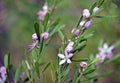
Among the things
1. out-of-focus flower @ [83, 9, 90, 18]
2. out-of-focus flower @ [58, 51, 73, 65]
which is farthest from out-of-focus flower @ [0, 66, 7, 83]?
out-of-focus flower @ [83, 9, 90, 18]

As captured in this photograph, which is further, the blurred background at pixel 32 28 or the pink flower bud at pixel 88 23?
the blurred background at pixel 32 28

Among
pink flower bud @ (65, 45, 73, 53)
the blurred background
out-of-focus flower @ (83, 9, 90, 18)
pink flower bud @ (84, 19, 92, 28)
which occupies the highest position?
the blurred background

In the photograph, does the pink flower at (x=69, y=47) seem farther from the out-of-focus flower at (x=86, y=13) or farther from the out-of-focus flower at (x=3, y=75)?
the out-of-focus flower at (x=3, y=75)

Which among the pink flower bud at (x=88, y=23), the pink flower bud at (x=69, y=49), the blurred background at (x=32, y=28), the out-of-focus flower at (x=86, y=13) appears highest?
the blurred background at (x=32, y=28)

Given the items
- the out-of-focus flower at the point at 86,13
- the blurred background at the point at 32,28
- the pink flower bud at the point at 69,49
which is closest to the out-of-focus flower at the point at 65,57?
the pink flower bud at the point at 69,49

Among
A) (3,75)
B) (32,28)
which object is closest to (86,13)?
(3,75)

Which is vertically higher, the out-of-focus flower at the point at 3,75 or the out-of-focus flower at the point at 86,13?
the out-of-focus flower at the point at 86,13

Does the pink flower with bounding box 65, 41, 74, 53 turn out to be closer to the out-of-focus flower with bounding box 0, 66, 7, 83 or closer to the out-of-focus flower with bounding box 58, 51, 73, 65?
the out-of-focus flower with bounding box 58, 51, 73, 65

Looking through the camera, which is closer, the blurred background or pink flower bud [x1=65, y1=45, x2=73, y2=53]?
pink flower bud [x1=65, y1=45, x2=73, y2=53]

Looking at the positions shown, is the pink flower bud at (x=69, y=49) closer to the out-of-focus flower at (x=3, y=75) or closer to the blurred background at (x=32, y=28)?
the out-of-focus flower at (x=3, y=75)

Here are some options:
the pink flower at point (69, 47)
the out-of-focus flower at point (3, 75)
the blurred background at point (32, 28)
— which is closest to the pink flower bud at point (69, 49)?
the pink flower at point (69, 47)
